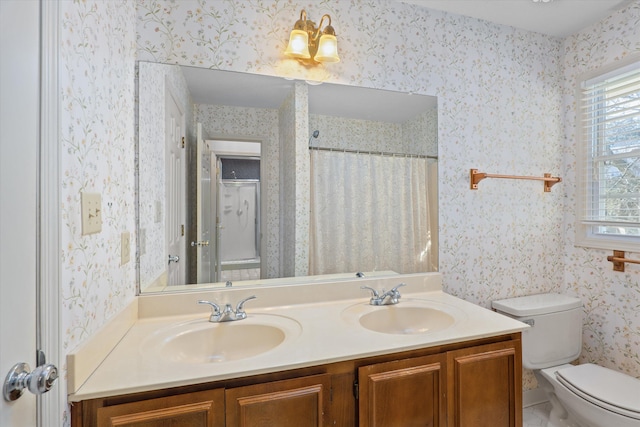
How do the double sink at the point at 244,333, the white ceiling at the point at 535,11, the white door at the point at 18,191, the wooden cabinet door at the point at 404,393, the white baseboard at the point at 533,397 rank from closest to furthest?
the white door at the point at 18,191
the wooden cabinet door at the point at 404,393
the double sink at the point at 244,333
the white ceiling at the point at 535,11
the white baseboard at the point at 533,397

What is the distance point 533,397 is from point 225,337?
205 centimetres

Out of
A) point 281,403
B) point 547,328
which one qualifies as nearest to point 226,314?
point 281,403

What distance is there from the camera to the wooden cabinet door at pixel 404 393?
1.00 m

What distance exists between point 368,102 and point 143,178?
1.14 m

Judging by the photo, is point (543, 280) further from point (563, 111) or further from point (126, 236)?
point (126, 236)

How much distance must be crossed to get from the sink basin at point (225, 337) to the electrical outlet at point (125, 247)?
294 millimetres

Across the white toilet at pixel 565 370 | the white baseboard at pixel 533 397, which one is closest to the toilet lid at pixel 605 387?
the white toilet at pixel 565 370

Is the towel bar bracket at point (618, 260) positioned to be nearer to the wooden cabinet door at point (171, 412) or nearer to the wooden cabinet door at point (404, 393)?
the wooden cabinet door at point (404, 393)

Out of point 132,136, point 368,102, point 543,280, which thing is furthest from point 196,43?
point 543,280

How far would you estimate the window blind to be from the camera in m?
1.78

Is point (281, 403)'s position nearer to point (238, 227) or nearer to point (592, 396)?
point (238, 227)

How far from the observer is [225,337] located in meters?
1.21

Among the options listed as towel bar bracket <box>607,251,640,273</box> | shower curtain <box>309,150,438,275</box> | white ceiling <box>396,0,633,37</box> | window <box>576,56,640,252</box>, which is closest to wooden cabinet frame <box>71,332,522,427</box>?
shower curtain <box>309,150,438,275</box>

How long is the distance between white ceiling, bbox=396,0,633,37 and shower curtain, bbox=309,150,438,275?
34.1 inches
